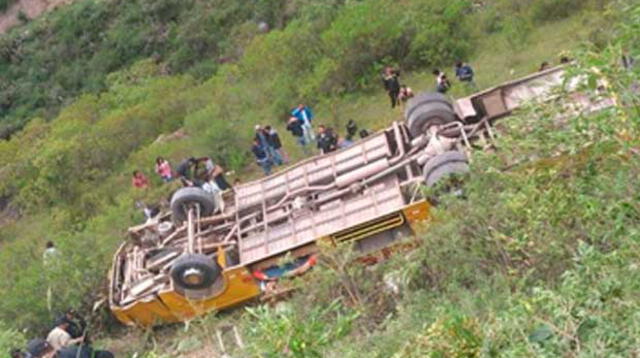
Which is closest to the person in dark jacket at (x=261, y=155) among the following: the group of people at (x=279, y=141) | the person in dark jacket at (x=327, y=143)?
the group of people at (x=279, y=141)

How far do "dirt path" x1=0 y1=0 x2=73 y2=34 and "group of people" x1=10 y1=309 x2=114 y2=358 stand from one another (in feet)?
107

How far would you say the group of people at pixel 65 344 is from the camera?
12.2 m

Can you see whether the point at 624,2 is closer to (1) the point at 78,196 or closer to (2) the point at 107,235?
(2) the point at 107,235

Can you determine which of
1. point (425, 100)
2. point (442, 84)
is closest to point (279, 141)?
point (442, 84)

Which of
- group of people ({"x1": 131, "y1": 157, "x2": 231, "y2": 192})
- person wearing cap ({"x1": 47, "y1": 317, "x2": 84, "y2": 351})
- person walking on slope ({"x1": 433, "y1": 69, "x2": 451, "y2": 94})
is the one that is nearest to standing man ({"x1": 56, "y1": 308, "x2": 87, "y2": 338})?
person wearing cap ({"x1": 47, "y1": 317, "x2": 84, "y2": 351})

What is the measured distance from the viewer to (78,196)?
70.2 feet

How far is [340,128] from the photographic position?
19422 mm

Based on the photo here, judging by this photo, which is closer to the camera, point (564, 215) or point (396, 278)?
point (564, 215)

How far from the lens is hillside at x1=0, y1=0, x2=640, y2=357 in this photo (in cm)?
708

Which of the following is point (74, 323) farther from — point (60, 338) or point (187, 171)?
point (187, 171)

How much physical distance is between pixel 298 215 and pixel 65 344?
371 centimetres

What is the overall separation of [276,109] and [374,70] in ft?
7.66

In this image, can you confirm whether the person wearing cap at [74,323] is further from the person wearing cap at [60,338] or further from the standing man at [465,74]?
the standing man at [465,74]

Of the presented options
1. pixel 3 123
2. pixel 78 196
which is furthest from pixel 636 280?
pixel 3 123
